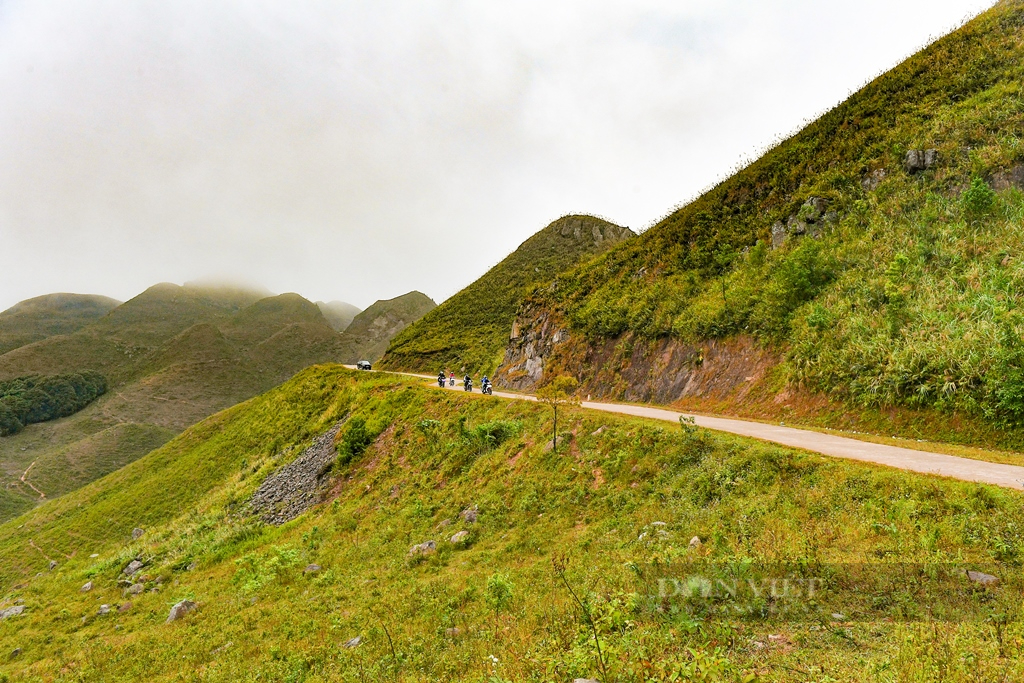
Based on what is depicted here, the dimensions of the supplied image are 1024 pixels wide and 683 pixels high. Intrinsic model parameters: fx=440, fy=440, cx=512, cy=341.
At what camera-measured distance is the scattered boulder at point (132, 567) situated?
74.8ft

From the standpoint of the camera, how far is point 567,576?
31.8ft

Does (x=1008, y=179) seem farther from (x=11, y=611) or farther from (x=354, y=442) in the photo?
(x=11, y=611)

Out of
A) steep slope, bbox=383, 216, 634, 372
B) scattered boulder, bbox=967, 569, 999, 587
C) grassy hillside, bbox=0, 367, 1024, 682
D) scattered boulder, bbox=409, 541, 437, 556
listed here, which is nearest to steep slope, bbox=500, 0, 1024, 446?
grassy hillside, bbox=0, 367, 1024, 682

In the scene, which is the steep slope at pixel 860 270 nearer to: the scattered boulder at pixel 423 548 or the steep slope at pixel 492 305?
the scattered boulder at pixel 423 548

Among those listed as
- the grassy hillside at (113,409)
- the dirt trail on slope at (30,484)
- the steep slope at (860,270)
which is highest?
the steep slope at (860,270)

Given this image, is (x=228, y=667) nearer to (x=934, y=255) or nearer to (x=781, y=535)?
(x=781, y=535)

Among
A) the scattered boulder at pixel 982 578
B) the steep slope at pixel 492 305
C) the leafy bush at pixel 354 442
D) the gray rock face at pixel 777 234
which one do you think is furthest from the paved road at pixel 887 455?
the steep slope at pixel 492 305

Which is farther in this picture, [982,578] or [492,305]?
[492,305]

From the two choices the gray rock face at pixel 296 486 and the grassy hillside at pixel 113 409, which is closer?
the gray rock face at pixel 296 486

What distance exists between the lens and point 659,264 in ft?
115

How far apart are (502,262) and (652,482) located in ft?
266

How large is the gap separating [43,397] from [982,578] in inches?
8537

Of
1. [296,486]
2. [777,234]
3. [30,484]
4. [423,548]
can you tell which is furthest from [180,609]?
[30,484]

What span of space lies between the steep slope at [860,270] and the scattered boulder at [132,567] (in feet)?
93.3
